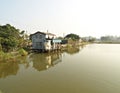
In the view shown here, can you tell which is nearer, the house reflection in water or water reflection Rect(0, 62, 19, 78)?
water reflection Rect(0, 62, 19, 78)

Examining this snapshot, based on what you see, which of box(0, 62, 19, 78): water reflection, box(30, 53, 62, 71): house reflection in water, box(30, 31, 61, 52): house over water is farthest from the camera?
box(30, 31, 61, 52): house over water

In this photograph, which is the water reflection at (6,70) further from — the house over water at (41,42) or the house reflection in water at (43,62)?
the house over water at (41,42)

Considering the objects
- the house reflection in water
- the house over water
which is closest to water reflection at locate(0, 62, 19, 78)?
the house reflection in water

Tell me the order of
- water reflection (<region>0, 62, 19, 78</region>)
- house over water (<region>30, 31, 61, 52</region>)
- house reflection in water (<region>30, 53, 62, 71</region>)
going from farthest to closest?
house over water (<region>30, 31, 61, 52</region>), house reflection in water (<region>30, 53, 62, 71</region>), water reflection (<region>0, 62, 19, 78</region>)

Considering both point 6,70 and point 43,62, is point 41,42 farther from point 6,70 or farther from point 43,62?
point 6,70

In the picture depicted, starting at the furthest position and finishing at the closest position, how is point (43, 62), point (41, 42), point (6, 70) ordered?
point (41, 42)
point (43, 62)
point (6, 70)

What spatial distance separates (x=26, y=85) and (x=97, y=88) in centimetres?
522

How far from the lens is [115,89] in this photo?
11609 millimetres

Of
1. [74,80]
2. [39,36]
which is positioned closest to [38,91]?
[74,80]

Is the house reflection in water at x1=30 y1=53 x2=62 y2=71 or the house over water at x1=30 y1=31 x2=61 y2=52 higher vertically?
the house over water at x1=30 y1=31 x2=61 y2=52

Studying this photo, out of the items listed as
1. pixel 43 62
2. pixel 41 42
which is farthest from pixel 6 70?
pixel 41 42

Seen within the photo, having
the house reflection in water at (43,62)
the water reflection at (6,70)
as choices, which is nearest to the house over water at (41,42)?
the house reflection in water at (43,62)

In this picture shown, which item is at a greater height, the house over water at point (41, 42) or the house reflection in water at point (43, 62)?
the house over water at point (41, 42)

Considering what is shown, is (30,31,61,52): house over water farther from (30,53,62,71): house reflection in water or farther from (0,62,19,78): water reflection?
(0,62,19,78): water reflection
